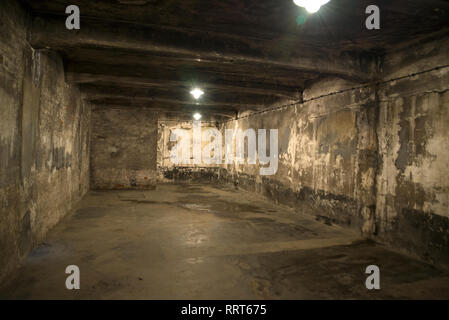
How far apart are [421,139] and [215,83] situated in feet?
13.1

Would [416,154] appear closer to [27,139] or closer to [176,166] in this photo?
[27,139]

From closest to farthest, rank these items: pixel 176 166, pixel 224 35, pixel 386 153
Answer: pixel 224 35 → pixel 386 153 → pixel 176 166

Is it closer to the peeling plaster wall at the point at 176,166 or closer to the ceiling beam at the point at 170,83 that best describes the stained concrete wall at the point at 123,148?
the peeling plaster wall at the point at 176,166

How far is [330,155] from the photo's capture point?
5.96 meters

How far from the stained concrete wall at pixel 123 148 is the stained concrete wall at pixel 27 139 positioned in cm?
406

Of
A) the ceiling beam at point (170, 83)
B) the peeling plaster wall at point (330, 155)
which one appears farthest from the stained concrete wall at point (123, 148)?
the peeling plaster wall at point (330, 155)

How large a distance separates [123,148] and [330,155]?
23.2ft

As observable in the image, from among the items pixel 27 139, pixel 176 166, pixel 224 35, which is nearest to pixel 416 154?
pixel 224 35

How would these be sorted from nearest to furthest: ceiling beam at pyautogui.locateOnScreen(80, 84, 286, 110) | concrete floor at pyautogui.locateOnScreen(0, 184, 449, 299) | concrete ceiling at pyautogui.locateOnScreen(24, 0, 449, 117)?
1. concrete floor at pyautogui.locateOnScreen(0, 184, 449, 299)
2. concrete ceiling at pyautogui.locateOnScreen(24, 0, 449, 117)
3. ceiling beam at pyautogui.locateOnScreen(80, 84, 286, 110)

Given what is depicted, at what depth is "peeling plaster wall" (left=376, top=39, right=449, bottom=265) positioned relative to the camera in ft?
12.6

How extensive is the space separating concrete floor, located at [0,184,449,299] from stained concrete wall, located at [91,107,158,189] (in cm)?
400

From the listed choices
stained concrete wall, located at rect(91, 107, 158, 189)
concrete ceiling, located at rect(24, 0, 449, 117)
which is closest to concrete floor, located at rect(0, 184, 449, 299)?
concrete ceiling, located at rect(24, 0, 449, 117)

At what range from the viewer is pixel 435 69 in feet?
13.0
